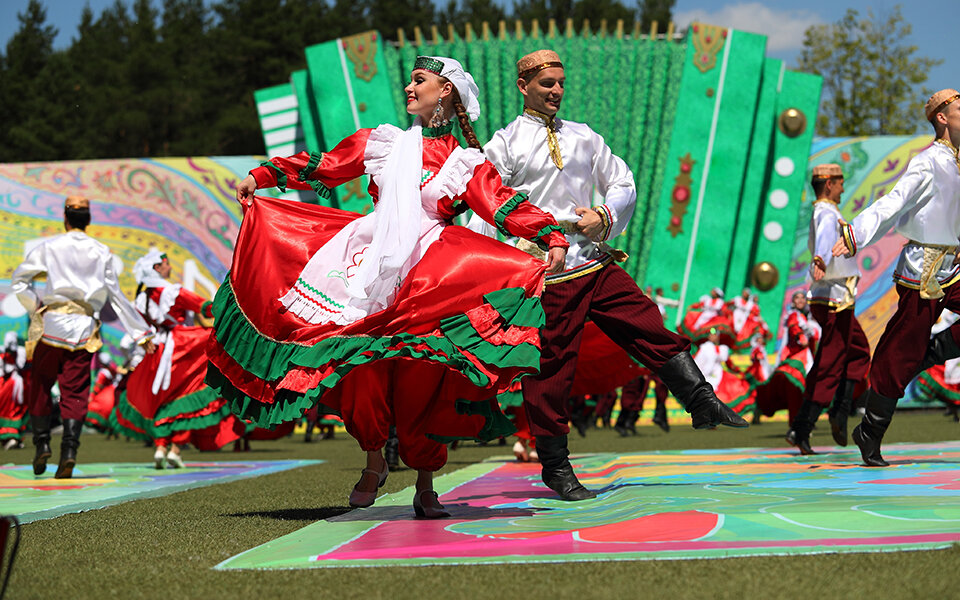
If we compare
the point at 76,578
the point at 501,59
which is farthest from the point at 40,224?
the point at 76,578

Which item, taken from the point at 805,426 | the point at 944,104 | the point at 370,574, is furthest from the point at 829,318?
the point at 370,574

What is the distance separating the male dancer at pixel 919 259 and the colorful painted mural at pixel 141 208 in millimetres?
16893

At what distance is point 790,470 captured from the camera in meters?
6.05

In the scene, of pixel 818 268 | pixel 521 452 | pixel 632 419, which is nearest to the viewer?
pixel 818 268

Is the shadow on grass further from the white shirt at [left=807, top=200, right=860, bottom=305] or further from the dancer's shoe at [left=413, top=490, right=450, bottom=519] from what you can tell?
the white shirt at [left=807, top=200, right=860, bottom=305]

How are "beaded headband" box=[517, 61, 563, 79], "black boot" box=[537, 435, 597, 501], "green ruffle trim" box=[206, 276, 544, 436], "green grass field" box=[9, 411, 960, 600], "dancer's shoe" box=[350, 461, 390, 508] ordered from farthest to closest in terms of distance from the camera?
"beaded headband" box=[517, 61, 563, 79]
"black boot" box=[537, 435, 597, 501]
"dancer's shoe" box=[350, 461, 390, 508]
"green ruffle trim" box=[206, 276, 544, 436]
"green grass field" box=[9, 411, 960, 600]

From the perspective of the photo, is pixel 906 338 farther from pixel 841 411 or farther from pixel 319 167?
pixel 319 167

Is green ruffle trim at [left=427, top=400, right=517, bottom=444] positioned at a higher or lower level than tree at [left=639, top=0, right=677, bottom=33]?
lower

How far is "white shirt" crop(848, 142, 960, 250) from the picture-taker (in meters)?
5.98

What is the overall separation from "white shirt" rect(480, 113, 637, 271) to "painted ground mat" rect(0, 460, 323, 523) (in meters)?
2.60

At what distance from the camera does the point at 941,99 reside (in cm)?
614

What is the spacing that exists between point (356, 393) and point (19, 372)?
43.4 feet

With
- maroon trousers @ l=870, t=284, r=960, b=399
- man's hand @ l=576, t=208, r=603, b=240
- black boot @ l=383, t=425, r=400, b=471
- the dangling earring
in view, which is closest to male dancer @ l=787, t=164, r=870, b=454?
maroon trousers @ l=870, t=284, r=960, b=399

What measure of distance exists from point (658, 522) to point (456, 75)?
2126mm
